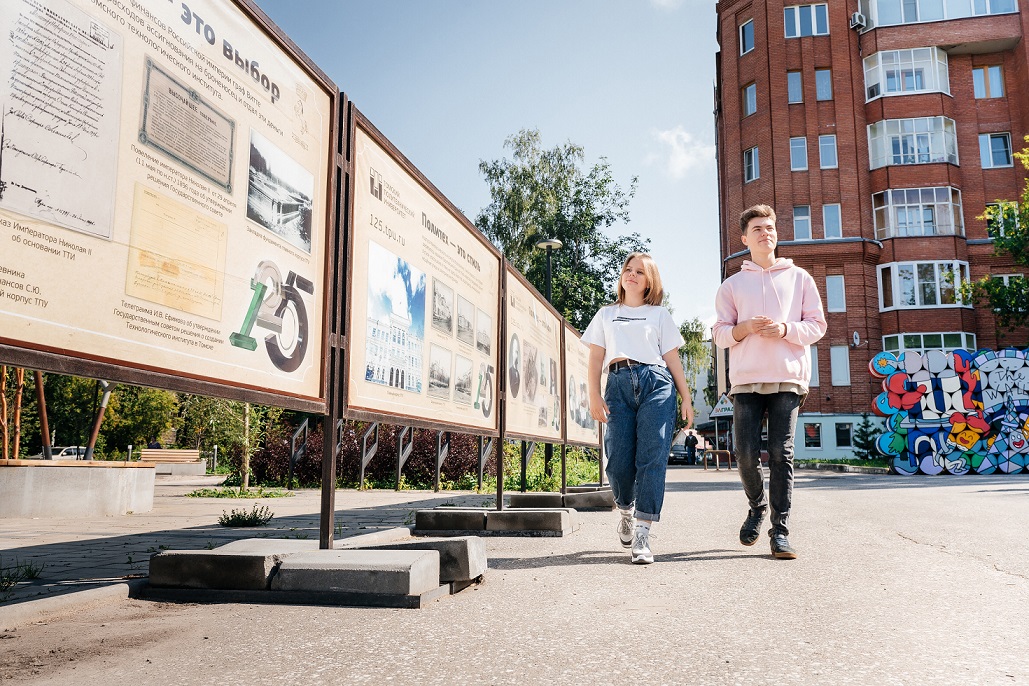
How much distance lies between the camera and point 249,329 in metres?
3.69

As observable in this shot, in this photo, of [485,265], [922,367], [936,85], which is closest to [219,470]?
[922,367]

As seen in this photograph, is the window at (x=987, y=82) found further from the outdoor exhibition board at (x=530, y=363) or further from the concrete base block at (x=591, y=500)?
the concrete base block at (x=591, y=500)

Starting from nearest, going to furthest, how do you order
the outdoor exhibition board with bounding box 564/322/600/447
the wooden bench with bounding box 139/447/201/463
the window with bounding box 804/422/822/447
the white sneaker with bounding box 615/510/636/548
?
the white sneaker with bounding box 615/510/636/548 → the outdoor exhibition board with bounding box 564/322/600/447 → the wooden bench with bounding box 139/447/201/463 → the window with bounding box 804/422/822/447

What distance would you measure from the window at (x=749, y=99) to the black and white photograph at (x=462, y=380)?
124ft

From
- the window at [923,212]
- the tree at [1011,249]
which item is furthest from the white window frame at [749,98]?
the tree at [1011,249]

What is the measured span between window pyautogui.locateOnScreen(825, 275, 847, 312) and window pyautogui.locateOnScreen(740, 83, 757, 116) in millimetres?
9216

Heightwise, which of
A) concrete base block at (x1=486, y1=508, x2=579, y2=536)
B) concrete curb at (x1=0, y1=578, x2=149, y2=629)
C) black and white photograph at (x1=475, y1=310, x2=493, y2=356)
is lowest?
concrete curb at (x1=0, y1=578, x2=149, y2=629)

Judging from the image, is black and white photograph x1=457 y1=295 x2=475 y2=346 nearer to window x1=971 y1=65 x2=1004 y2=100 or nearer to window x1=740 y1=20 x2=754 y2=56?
window x1=740 y1=20 x2=754 y2=56

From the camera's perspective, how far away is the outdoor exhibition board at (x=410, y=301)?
182 inches

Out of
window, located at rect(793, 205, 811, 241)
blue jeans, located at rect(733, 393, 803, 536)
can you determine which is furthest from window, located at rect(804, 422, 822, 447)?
blue jeans, located at rect(733, 393, 803, 536)

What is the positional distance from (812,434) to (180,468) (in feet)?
89.7

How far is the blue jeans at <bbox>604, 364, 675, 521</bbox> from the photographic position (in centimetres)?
516

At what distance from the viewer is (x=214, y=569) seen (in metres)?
3.62

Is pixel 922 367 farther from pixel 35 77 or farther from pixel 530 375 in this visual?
pixel 35 77
